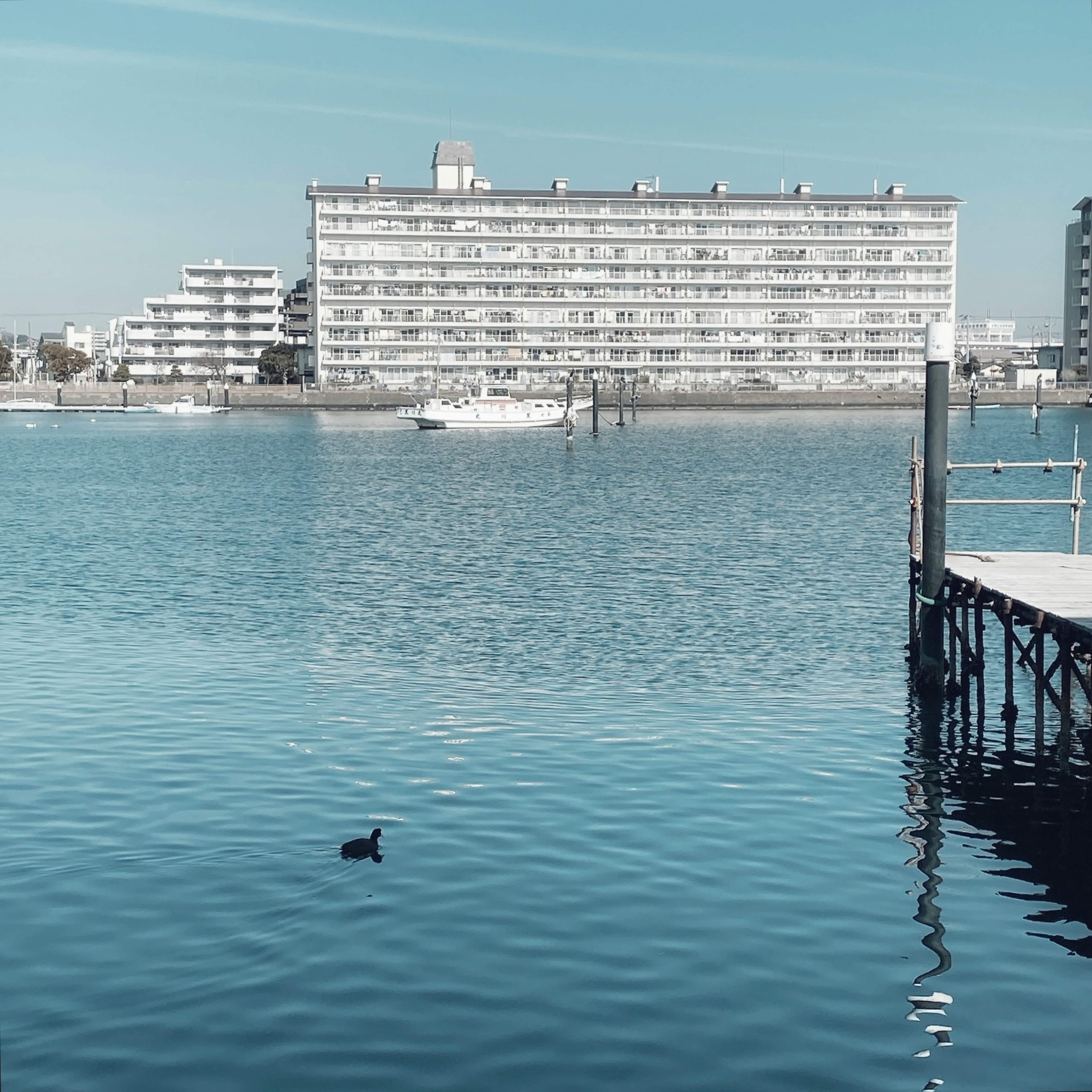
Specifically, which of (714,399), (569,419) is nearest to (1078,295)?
(714,399)

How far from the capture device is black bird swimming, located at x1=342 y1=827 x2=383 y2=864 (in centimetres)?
1619

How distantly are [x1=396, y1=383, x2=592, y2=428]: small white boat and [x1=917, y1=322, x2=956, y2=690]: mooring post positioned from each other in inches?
4922

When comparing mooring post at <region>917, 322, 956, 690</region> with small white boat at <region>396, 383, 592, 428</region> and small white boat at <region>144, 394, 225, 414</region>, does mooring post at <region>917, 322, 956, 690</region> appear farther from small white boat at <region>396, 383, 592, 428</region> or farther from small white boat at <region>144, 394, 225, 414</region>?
small white boat at <region>144, 394, 225, 414</region>

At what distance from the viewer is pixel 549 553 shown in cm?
4622

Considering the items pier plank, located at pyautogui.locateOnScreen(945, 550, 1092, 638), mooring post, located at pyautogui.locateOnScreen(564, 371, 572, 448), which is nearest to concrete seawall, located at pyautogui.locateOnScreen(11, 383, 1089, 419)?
mooring post, located at pyautogui.locateOnScreen(564, 371, 572, 448)

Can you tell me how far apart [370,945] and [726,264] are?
630ft

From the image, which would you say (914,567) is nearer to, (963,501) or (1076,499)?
(963,501)

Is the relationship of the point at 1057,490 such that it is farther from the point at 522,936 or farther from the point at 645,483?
the point at 522,936

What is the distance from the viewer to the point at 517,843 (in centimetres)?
1689

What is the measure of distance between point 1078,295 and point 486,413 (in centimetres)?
8887

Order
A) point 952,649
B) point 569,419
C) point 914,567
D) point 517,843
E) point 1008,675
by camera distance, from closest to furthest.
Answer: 1. point 517,843
2. point 1008,675
3. point 952,649
4. point 914,567
5. point 569,419

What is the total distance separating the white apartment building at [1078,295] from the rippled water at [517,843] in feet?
549

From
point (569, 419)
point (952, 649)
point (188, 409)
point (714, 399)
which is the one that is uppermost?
point (714, 399)

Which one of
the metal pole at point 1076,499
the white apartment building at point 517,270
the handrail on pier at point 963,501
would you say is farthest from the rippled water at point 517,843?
the white apartment building at point 517,270
